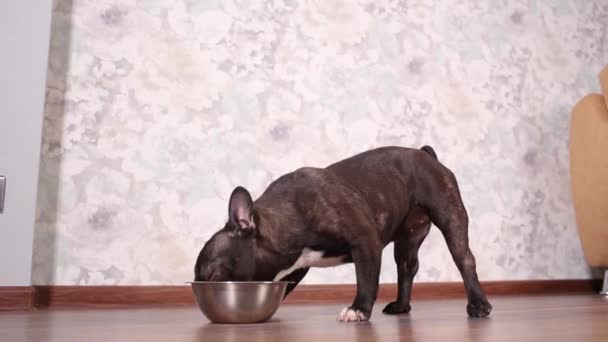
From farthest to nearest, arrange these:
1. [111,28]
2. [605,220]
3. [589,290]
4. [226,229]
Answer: [589,290] < [605,220] < [111,28] < [226,229]

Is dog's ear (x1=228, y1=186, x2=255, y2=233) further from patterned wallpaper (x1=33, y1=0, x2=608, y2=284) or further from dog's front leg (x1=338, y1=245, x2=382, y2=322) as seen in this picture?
patterned wallpaper (x1=33, y1=0, x2=608, y2=284)

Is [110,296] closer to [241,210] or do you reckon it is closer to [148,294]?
[148,294]

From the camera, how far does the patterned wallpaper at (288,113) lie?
2820 mm

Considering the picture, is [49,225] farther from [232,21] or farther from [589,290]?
[589,290]

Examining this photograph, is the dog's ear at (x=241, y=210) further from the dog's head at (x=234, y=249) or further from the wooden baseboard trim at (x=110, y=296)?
the wooden baseboard trim at (x=110, y=296)

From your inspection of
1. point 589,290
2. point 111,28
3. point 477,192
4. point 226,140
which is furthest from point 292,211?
point 589,290

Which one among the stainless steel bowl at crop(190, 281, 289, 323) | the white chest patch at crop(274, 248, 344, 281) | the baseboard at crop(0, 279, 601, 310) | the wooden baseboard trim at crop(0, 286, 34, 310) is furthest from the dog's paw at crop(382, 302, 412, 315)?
the wooden baseboard trim at crop(0, 286, 34, 310)

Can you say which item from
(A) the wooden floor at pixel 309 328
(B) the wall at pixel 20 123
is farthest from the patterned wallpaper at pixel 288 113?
(A) the wooden floor at pixel 309 328

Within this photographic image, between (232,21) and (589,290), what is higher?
(232,21)

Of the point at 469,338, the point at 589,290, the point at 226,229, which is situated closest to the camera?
the point at 469,338

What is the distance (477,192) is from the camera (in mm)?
3789

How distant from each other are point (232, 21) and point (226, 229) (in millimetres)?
1642

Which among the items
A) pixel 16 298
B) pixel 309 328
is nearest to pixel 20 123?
pixel 16 298

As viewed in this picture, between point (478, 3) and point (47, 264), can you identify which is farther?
point (478, 3)
